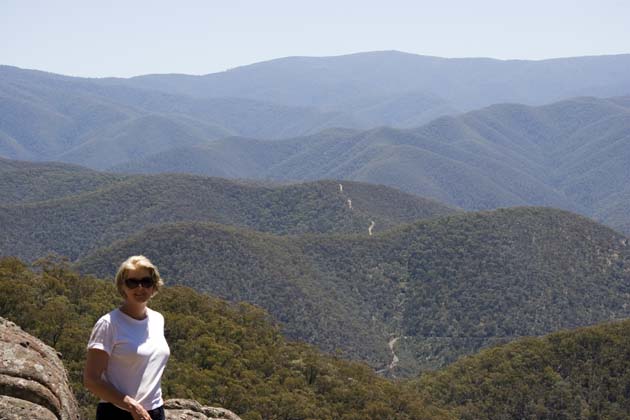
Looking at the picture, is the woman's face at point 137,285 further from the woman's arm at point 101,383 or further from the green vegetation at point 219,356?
the green vegetation at point 219,356

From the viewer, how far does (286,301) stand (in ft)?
310

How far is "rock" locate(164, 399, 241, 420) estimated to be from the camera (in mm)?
13551

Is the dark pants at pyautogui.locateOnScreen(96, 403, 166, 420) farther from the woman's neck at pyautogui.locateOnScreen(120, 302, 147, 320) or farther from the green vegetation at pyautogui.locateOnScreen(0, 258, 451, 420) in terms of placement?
the green vegetation at pyautogui.locateOnScreen(0, 258, 451, 420)

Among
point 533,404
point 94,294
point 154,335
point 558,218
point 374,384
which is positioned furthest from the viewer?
point 558,218

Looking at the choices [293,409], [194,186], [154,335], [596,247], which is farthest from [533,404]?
[194,186]

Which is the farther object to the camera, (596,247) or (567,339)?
(596,247)

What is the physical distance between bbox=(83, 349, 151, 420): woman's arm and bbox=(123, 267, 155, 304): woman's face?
0.75m

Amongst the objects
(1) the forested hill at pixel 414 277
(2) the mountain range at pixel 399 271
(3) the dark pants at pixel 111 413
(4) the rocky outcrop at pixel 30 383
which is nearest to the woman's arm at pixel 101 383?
(3) the dark pants at pixel 111 413

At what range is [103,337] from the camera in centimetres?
755

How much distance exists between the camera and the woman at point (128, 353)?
754 cm

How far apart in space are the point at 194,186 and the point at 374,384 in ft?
435

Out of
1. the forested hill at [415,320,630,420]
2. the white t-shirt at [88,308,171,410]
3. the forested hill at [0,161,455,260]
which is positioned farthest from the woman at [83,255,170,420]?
the forested hill at [0,161,455,260]

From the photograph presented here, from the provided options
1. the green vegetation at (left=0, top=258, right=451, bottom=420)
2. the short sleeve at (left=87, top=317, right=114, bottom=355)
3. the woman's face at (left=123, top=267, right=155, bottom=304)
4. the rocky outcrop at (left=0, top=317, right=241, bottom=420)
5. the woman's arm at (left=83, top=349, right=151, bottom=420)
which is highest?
the woman's face at (left=123, top=267, right=155, bottom=304)

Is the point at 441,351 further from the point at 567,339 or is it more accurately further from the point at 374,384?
the point at 374,384
